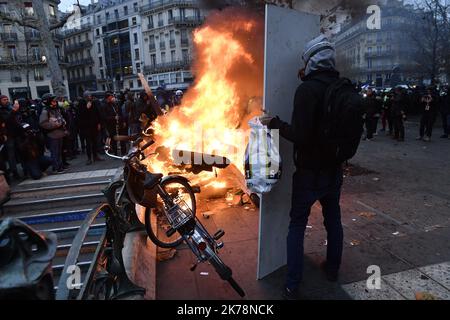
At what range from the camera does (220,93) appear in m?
8.17

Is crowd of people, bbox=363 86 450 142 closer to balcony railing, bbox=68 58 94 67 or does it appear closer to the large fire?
the large fire

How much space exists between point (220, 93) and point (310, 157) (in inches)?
215

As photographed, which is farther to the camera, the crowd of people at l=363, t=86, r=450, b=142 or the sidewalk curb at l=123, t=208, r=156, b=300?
the crowd of people at l=363, t=86, r=450, b=142

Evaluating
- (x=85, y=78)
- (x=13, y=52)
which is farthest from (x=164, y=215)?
(x=85, y=78)

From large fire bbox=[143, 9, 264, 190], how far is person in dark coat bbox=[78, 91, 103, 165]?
2.54 meters

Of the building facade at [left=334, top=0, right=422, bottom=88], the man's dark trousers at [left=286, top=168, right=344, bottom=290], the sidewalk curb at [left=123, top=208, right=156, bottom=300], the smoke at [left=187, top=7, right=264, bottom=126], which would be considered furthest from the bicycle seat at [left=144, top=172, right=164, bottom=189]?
the building facade at [left=334, top=0, right=422, bottom=88]

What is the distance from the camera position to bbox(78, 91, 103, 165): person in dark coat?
941 centimetres

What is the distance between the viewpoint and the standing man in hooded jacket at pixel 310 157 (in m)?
2.89

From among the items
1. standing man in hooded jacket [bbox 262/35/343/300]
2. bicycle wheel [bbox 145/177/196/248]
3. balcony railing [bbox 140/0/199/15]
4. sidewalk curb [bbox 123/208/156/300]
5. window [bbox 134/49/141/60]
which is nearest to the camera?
standing man in hooded jacket [bbox 262/35/343/300]

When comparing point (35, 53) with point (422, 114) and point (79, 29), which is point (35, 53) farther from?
point (422, 114)

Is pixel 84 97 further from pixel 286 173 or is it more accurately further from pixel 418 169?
pixel 418 169

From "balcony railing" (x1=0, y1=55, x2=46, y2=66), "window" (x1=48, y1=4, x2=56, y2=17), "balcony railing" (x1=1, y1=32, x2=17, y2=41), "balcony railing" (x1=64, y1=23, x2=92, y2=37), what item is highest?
"balcony railing" (x1=64, y1=23, x2=92, y2=37)

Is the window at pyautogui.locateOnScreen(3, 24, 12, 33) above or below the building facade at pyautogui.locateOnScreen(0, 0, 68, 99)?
above

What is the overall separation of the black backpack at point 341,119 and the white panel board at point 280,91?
0.58 meters
